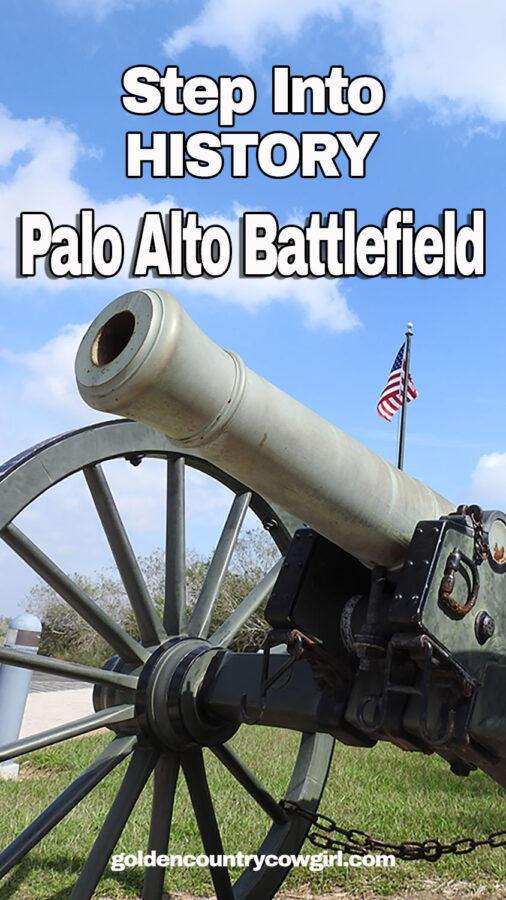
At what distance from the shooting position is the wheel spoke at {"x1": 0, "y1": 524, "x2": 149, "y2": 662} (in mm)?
3531

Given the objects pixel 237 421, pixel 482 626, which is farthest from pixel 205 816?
pixel 237 421

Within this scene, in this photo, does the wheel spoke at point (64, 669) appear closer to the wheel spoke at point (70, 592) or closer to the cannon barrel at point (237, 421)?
the wheel spoke at point (70, 592)

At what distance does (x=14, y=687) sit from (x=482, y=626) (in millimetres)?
5040

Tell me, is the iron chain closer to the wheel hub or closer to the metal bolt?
the wheel hub

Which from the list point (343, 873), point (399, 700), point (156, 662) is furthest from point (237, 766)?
point (399, 700)

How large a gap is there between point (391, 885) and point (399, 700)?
2290 mm

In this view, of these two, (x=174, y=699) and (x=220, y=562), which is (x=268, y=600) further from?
(x=220, y=562)

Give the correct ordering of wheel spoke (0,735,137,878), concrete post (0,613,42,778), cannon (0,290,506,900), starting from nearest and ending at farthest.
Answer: cannon (0,290,506,900)
wheel spoke (0,735,137,878)
concrete post (0,613,42,778)

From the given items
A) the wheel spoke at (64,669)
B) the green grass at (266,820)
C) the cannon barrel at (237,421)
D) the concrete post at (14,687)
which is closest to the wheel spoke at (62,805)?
the wheel spoke at (64,669)

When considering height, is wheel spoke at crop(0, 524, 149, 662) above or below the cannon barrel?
below

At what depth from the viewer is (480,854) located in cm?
504

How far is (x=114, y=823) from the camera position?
3670 millimetres

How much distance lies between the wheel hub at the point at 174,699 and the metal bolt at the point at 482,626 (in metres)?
1.30

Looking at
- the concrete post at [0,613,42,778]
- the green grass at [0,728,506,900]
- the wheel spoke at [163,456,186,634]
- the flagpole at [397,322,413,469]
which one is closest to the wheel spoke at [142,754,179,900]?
the wheel spoke at [163,456,186,634]
